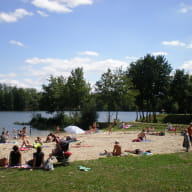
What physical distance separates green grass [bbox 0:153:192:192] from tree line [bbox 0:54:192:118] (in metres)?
30.9

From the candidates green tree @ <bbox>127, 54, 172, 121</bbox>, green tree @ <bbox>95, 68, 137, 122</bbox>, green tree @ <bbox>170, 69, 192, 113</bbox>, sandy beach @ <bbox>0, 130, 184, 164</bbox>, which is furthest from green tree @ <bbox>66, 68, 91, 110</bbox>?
sandy beach @ <bbox>0, 130, 184, 164</bbox>

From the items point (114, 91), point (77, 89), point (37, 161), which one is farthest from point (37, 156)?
point (77, 89)

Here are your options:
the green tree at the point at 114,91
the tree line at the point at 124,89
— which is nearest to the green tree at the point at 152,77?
the tree line at the point at 124,89

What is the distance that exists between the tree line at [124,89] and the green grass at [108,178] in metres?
30.9

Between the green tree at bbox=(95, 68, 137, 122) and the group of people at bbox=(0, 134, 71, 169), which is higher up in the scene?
the green tree at bbox=(95, 68, 137, 122)

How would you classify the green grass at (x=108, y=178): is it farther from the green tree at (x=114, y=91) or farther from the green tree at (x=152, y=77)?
the green tree at (x=152, y=77)

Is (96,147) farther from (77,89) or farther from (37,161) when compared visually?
(77,89)

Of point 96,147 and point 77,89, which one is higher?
point 77,89

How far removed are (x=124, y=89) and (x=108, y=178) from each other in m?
33.9

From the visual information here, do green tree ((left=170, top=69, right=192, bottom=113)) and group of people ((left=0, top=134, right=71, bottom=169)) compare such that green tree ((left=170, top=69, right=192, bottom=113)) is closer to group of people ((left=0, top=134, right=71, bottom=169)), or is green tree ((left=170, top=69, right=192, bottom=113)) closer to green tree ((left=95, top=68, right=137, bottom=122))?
green tree ((left=95, top=68, right=137, bottom=122))

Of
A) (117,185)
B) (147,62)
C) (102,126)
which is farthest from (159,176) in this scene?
(147,62)

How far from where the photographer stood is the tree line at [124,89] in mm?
42000

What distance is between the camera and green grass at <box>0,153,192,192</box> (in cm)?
725

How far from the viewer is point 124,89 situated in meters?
41.7
